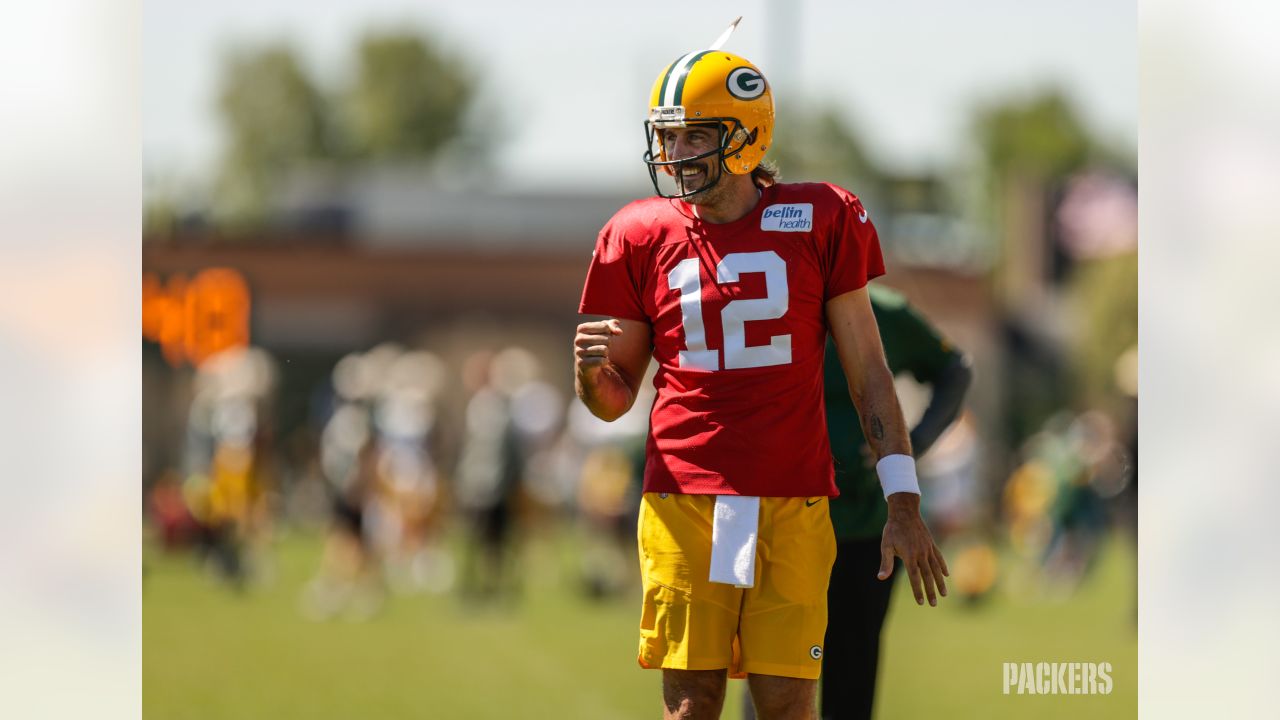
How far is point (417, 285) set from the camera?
117 feet

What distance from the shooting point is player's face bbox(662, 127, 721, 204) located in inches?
183

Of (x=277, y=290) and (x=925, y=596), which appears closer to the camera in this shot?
(x=925, y=596)

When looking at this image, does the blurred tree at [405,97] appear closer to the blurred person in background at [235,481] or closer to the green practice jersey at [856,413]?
the blurred person in background at [235,481]

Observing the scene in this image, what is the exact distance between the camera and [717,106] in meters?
4.62

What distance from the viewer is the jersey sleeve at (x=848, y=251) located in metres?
4.66

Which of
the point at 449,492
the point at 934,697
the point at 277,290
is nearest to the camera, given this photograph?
the point at 934,697

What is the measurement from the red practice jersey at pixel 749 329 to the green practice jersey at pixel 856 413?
90cm

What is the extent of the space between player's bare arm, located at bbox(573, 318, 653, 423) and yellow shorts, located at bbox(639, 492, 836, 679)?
0.35 m

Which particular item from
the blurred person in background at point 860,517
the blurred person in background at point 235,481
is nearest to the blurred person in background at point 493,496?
the blurred person in background at point 235,481

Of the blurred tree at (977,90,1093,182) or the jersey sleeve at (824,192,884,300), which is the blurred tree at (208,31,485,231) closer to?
the blurred tree at (977,90,1093,182)

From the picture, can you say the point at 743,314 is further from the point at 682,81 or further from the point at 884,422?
the point at 682,81
